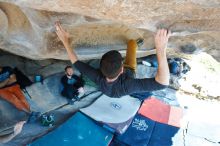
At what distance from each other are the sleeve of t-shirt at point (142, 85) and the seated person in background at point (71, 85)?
2349 millimetres

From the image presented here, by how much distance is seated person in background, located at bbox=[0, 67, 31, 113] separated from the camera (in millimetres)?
4691

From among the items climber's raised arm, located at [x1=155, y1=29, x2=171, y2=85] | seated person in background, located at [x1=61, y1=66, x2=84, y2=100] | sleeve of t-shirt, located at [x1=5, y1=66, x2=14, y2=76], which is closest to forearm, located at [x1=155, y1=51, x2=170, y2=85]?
climber's raised arm, located at [x1=155, y1=29, x2=171, y2=85]

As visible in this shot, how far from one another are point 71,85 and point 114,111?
2.64 feet

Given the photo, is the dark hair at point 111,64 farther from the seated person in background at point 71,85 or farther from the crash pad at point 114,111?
the crash pad at point 114,111

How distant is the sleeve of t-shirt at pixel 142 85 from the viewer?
2895 mm

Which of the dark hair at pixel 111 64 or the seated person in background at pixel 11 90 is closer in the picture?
the dark hair at pixel 111 64

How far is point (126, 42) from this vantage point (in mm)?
4480

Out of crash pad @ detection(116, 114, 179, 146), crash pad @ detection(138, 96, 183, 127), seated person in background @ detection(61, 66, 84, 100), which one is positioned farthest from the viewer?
crash pad @ detection(138, 96, 183, 127)

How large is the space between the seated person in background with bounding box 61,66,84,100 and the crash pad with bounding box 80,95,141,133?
0.92 ft

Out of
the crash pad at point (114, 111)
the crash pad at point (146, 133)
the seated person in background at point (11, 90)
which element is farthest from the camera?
the crash pad at point (146, 133)

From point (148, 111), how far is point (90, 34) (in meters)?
2.18

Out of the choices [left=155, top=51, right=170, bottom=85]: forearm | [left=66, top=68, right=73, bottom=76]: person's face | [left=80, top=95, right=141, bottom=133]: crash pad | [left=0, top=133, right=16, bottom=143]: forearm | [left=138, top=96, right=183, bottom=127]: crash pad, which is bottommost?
[left=138, top=96, right=183, bottom=127]: crash pad

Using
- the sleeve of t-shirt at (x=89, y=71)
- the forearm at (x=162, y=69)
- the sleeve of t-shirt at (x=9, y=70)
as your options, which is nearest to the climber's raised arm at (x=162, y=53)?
the forearm at (x=162, y=69)

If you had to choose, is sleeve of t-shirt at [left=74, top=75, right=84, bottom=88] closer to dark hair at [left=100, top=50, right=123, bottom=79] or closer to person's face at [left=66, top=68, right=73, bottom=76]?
Result: person's face at [left=66, top=68, right=73, bottom=76]
